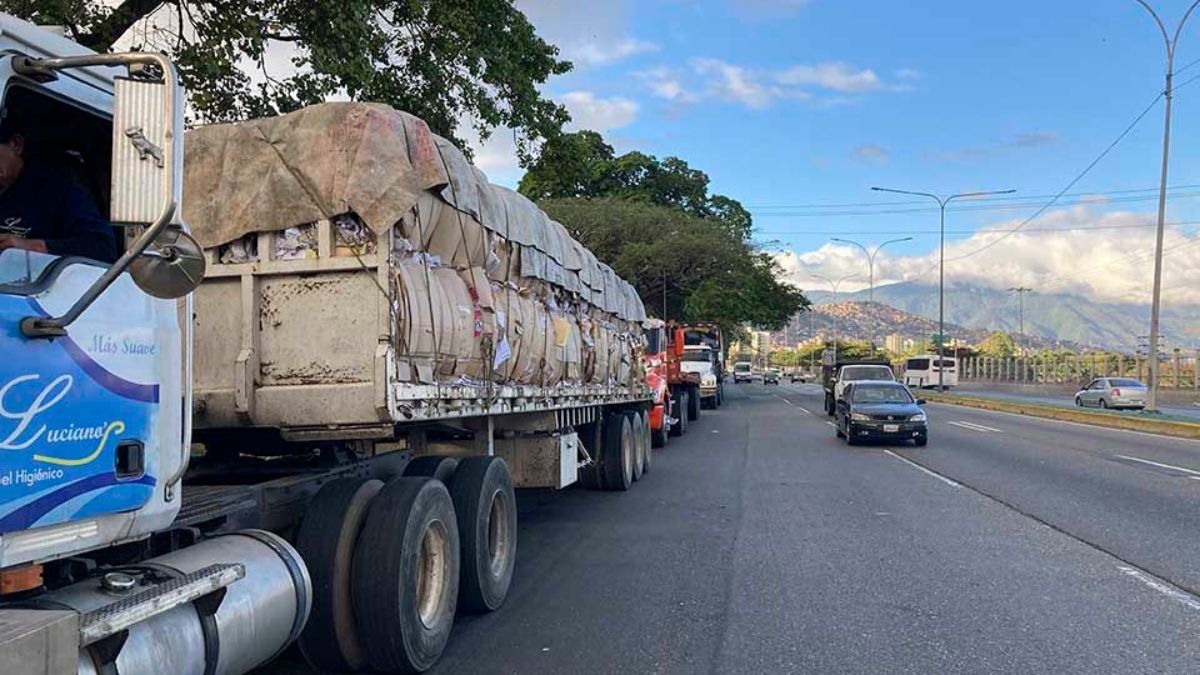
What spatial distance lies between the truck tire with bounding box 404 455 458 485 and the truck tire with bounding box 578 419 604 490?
545 cm

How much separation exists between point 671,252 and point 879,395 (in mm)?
19290

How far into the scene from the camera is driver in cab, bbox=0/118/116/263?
3.23 m

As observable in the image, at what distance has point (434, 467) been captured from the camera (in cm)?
613

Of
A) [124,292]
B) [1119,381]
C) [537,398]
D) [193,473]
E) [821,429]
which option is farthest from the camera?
[1119,381]

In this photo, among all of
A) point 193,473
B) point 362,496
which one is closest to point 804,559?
point 362,496

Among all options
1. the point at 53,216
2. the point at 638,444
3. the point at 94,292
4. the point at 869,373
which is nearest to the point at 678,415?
the point at 869,373

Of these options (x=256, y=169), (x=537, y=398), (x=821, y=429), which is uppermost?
(x=256, y=169)

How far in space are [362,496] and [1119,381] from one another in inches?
1539

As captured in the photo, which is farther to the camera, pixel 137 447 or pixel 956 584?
pixel 956 584

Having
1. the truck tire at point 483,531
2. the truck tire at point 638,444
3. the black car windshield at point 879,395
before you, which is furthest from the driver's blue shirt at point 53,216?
the black car windshield at point 879,395

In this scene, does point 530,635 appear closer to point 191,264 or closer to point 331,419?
point 331,419

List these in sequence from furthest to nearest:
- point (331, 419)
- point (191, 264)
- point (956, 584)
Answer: point (956, 584) → point (331, 419) → point (191, 264)

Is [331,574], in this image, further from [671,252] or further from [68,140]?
[671,252]

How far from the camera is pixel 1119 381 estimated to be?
121ft
